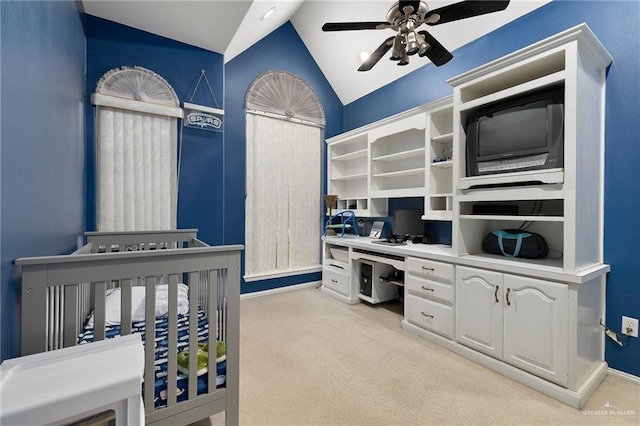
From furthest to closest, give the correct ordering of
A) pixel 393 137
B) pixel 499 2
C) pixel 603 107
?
1. pixel 393 137
2. pixel 603 107
3. pixel 499 2

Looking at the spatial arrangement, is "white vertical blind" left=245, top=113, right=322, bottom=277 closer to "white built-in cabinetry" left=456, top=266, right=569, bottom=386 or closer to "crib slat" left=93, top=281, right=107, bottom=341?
"white built-in cabinetry" left=456, top=266, right=569, bottom=386

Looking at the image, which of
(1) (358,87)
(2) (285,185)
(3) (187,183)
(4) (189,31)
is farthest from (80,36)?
(1) (358,87)

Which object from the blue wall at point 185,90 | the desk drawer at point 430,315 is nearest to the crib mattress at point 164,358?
the blue wall at point 185,90

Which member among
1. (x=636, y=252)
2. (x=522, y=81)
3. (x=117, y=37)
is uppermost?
(x=117, y=37)

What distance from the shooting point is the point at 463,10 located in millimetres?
1693

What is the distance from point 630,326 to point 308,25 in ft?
14.1

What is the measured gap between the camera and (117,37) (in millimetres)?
2422

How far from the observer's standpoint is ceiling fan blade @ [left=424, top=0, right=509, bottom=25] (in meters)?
1.59

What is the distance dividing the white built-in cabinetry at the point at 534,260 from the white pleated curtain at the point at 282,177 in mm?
1652

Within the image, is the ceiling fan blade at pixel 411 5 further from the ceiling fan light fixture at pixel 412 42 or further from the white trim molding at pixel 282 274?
the white trim molding at pixel 282 274

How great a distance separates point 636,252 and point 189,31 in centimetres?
374

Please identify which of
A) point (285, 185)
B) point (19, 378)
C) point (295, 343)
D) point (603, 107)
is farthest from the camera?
point (285, 185)

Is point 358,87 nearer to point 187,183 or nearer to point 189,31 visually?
point 189,31

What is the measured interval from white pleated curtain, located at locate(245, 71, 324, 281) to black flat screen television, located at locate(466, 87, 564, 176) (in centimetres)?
224
